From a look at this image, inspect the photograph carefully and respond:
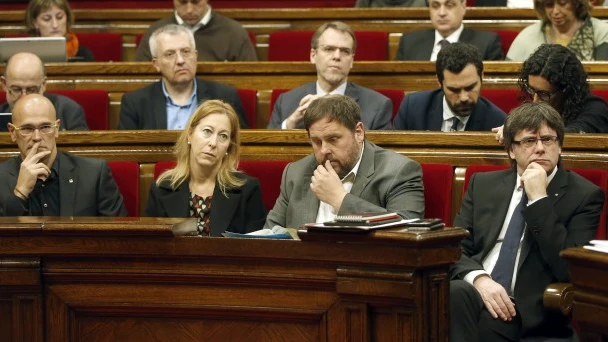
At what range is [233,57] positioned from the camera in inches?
148

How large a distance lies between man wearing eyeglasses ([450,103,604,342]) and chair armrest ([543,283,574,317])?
0.22ft

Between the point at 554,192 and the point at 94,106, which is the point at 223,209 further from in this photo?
the point at 94,106

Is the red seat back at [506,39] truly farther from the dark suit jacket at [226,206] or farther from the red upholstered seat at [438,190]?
the dark suit jacket at [226,206]

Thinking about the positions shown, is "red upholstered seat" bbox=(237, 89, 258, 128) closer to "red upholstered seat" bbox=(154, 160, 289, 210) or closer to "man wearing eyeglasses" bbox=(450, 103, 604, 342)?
"red upholstered seat" bbox=(154, 160, 289, 210)

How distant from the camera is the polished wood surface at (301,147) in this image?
2.39 m

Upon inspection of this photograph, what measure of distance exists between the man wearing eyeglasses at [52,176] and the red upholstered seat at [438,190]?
2.34 feet

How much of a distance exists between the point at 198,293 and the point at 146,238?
127 millimetres

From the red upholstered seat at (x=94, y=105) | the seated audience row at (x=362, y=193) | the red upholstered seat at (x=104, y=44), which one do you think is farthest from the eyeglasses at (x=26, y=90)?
the red upholstered seat at (x=104, y=44)

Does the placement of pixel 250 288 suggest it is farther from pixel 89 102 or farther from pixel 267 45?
pixel 267 45

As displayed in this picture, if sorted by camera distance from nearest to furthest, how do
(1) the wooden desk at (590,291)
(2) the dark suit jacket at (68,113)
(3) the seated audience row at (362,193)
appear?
(1) the wooden desk at (590,291) → (3) the seated audience row at (362,193) → (2) the dark suit jacket at (68,113)

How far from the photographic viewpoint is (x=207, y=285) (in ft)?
6.13

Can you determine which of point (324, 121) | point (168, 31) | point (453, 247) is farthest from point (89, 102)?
point (453, 247)

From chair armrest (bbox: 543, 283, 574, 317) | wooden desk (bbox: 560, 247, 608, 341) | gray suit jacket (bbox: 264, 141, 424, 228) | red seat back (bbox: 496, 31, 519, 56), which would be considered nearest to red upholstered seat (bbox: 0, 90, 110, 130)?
gray suit jacket (bbox: 264, 141, 424, 228)

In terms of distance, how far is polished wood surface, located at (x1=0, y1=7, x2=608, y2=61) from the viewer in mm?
3709
